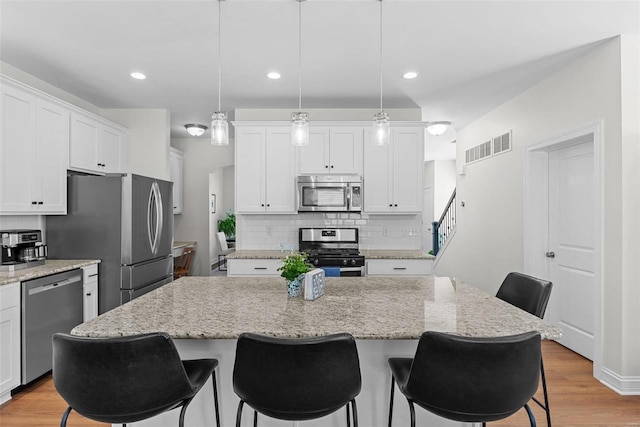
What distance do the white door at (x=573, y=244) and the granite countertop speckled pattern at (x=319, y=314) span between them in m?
1.91

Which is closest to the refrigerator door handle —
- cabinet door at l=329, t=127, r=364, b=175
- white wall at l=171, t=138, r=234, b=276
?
cabinet door at l=329, t=127, r=364, b=175

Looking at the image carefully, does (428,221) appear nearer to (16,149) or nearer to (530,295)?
(530,295)

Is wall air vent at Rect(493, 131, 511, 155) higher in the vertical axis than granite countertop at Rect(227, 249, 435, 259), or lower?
higher

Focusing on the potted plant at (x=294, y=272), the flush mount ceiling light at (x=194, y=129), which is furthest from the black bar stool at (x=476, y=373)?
the flush mount ceiling light at (x=194, y=129)

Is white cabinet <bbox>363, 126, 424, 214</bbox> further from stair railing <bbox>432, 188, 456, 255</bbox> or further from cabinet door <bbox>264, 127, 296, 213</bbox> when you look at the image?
stair railing <bbox>432, 188, 456, 255</bbox>

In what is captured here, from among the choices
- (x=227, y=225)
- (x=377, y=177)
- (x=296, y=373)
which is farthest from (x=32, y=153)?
(x=227, y=225)

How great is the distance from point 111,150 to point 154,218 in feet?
3.77

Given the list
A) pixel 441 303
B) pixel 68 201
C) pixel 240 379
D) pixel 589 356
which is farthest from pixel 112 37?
pixel 589 356

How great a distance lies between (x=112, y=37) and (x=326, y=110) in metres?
2.57

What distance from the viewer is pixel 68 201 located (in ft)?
12.0

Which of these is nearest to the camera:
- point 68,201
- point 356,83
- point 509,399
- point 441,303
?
point 509,399

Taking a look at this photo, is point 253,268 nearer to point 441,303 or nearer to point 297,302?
point 297,302

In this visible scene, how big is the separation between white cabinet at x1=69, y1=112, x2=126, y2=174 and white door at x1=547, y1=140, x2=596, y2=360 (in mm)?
4978

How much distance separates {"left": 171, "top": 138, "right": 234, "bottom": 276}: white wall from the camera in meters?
Answer: 6.55
